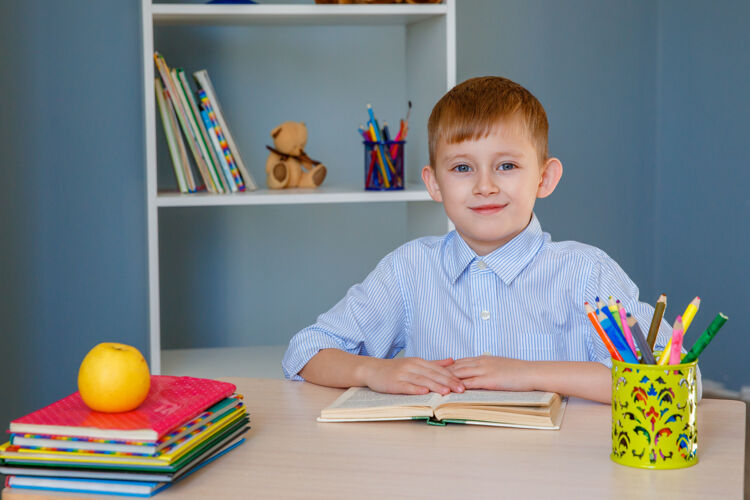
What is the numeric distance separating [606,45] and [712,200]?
1.90 feet

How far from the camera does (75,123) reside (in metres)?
2.38

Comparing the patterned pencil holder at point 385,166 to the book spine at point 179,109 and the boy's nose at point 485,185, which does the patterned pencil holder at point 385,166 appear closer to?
the book spine at point 179,109

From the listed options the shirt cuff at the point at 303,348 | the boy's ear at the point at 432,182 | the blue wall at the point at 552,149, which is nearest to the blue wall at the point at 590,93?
the blue wall at the point at 552,149

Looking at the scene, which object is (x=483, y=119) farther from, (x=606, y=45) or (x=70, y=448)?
(x=606, y=45)

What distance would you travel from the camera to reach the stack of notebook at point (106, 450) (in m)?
0.86

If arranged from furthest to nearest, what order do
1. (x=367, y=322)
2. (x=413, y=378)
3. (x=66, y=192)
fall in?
1. (x=66, y=192)
2. (x=367, y=322)
3. (x=413, y=378)

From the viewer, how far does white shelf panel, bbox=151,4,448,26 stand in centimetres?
196

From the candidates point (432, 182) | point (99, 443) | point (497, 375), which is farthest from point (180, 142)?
point (99, 443)

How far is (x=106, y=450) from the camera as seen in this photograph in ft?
2.86

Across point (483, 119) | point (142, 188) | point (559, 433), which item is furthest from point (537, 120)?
point (142, 188)

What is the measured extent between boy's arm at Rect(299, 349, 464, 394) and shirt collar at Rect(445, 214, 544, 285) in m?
0.25

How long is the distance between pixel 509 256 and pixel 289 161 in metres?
0.91

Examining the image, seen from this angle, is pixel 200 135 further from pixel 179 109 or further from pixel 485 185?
pixel 485 185

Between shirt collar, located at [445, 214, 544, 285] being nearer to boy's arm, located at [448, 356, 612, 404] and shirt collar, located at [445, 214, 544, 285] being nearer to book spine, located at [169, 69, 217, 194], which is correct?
boy's arm, located at [448, 356, 612, 404]
